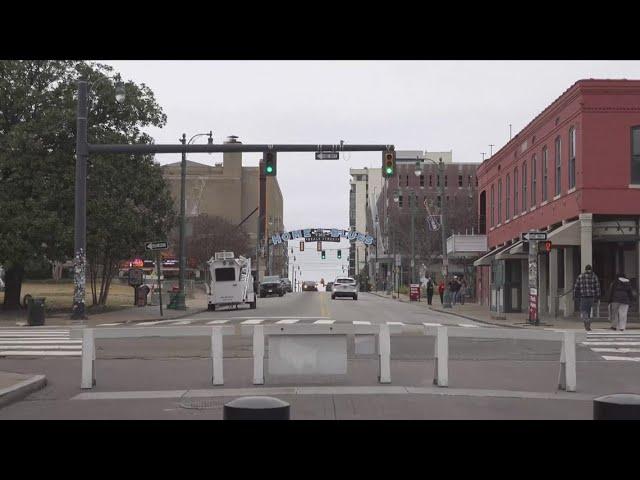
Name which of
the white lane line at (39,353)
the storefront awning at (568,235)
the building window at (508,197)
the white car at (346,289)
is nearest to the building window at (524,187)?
the building window at (508,197)

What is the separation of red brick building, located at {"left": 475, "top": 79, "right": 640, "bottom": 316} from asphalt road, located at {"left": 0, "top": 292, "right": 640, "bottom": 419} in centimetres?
1217

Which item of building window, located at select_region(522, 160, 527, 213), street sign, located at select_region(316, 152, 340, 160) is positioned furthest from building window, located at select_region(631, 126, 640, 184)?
street sign, located at select_region(316, 152, 340, 160)

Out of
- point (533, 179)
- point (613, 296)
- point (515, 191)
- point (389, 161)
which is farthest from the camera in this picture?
point (515, 191)

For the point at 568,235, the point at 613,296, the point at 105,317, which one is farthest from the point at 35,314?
the point at 568,235

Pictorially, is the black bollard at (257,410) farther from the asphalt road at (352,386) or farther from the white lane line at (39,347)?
the white lane line at (39,347)

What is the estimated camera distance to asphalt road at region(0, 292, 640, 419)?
10.3 metres

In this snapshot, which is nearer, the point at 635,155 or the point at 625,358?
the point at 625,358

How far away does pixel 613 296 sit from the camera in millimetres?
A: 23891

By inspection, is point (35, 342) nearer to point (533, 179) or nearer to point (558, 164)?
point (558, 164)

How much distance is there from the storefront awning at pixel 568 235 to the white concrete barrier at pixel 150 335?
19318 millimetres

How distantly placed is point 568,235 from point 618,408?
77.5 ft
